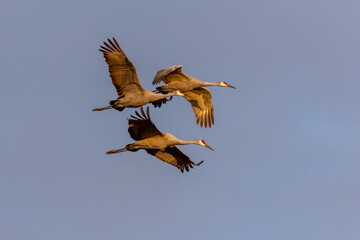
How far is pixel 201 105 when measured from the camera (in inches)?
1188

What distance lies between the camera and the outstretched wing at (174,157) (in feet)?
87.9

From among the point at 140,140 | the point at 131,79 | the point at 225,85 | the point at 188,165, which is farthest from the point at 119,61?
the point at 225,85

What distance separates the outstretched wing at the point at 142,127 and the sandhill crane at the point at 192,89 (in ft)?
5.44

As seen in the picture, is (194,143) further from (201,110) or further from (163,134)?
(201,110)

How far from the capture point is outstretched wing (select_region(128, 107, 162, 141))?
24.8 metres

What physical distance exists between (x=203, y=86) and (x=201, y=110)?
1513 millimetres

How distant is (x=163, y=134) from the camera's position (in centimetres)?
2534

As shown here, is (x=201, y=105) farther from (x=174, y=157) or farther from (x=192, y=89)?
(x=174, y=157)

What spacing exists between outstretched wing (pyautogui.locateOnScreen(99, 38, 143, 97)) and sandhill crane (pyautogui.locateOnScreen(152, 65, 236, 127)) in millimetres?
1078

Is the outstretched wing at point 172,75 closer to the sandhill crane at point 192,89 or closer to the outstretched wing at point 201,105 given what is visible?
the sandhill crane at point 192,89

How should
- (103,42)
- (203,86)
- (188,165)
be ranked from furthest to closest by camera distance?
(203,86), (188,165), (103,42)

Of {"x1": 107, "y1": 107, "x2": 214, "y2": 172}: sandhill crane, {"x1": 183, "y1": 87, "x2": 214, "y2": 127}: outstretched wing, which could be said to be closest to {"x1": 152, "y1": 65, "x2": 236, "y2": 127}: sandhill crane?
{"x1": 183, "y1": 87, "x2": 214, "y2": 127}: outstretched wing

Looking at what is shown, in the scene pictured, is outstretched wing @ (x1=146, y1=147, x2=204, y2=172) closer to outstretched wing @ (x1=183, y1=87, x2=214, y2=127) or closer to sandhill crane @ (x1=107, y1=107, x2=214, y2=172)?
sandhill crane @ (x1=107, y1=107, x2=214, y2=172)

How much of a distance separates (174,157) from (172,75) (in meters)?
2.85
